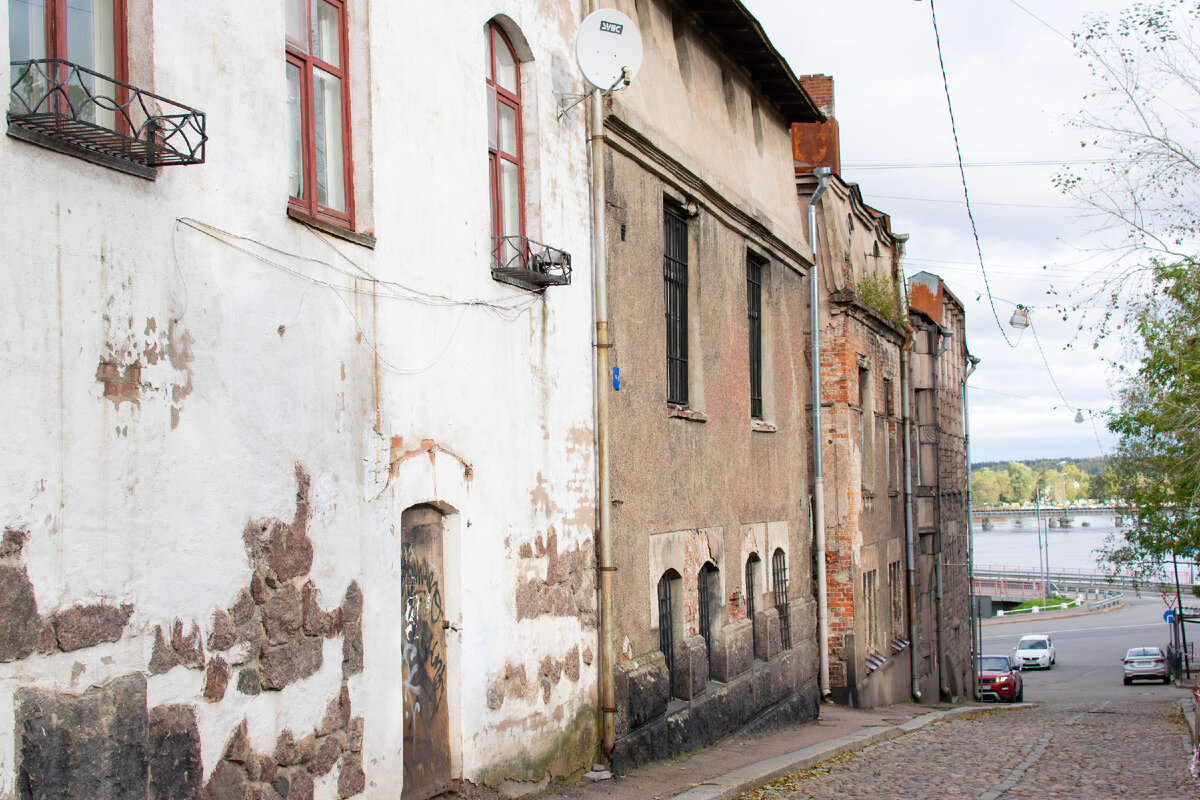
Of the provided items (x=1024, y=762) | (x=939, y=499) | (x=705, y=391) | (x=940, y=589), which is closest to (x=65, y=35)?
(x=705, y=391)

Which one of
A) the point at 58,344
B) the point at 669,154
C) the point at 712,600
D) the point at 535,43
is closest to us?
the point at 58,344

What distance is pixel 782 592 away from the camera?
52.9 ft

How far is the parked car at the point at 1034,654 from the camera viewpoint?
47656mm

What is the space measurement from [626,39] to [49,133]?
20.3ft

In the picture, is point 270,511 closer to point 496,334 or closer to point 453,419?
point 453,419

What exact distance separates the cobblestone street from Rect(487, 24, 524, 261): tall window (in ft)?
17.5

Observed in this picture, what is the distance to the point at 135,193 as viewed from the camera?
5.46 meters

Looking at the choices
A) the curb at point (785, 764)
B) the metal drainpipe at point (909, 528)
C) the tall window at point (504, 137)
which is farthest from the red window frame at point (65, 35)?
the metal drainpipe at point (909, 528)

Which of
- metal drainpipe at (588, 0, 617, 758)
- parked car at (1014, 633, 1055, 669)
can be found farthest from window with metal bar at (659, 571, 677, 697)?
parked car at (1014, 633, 1055, 669)

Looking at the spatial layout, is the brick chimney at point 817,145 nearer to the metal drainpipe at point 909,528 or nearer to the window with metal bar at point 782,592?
the metal drainpipe at point 909,528

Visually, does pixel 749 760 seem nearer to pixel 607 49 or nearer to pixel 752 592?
pixel 752 592

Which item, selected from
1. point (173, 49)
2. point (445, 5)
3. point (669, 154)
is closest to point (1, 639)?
point (173, 49)

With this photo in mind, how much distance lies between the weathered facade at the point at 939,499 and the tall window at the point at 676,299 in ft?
45.5

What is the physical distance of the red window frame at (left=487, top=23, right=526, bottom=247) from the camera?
923 cm
